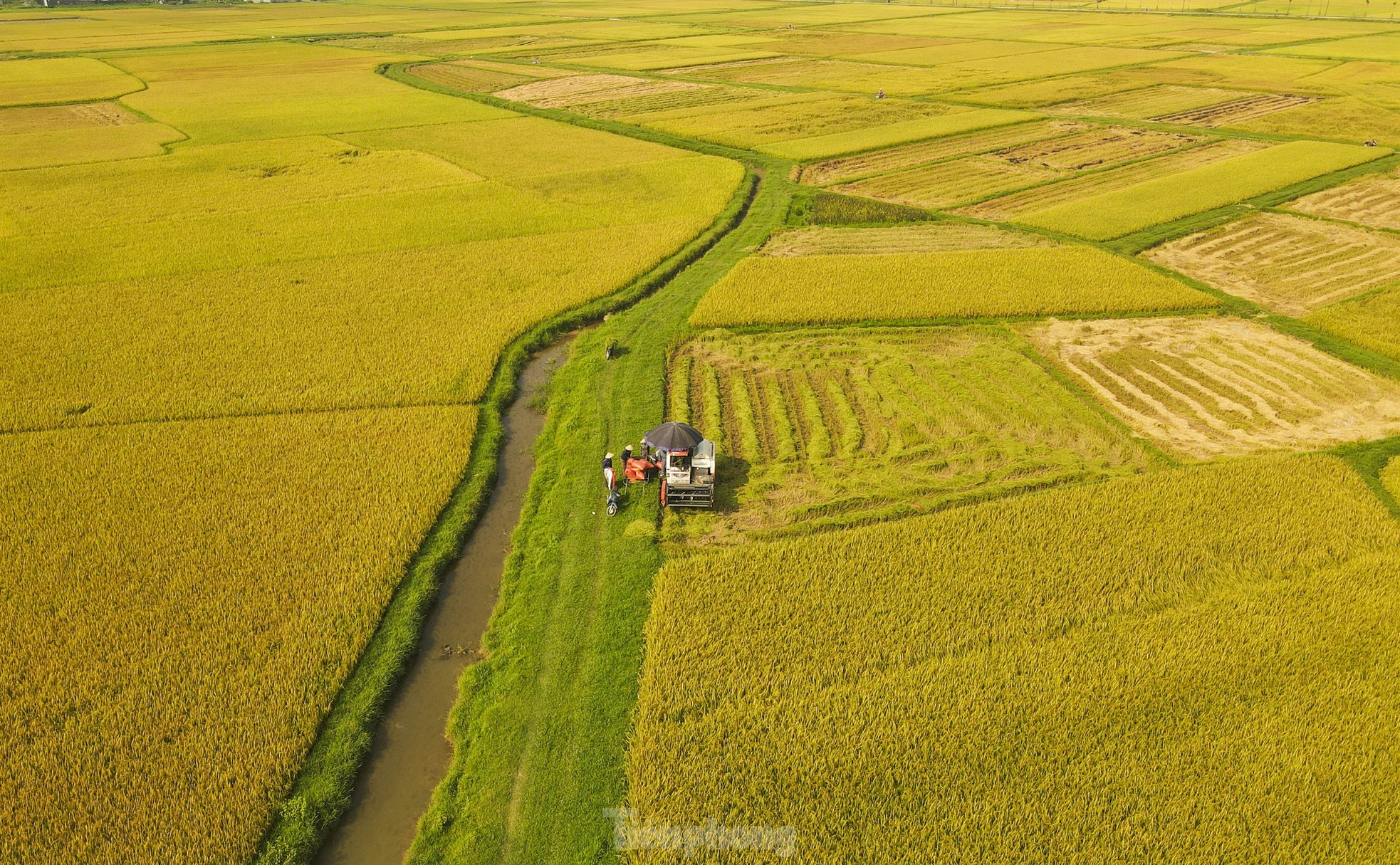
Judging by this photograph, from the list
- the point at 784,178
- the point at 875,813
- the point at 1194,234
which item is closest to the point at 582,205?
the point at 784,178

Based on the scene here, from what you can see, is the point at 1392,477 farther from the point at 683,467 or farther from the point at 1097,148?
the point at 1097,148

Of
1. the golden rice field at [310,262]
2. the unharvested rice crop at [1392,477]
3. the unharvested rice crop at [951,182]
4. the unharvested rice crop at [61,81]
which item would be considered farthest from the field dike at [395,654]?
the unharvested rice crop at [61,81]

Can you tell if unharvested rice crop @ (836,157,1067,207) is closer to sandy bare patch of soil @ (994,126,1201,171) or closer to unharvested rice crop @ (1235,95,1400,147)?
sandy bare patch of soil @ (994,126,1201,171)

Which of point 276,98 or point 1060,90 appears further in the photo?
point 1060,90

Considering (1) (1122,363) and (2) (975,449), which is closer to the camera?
(2) (975,449)

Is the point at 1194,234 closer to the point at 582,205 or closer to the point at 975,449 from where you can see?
the point at 975,449

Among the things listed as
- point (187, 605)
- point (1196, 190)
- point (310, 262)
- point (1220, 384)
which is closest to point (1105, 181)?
point (1196, 190)

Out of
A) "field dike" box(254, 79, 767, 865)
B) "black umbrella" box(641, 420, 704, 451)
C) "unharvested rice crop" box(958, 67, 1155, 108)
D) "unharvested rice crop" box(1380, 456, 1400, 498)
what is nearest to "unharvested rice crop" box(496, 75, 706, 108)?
"unharvested rice crop" box(958, 67, 1155, 108)
